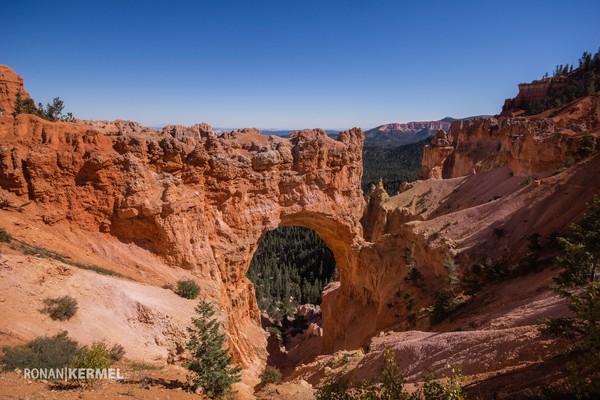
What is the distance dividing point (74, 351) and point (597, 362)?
1312 centimetres

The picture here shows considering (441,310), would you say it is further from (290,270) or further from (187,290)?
(290,270)

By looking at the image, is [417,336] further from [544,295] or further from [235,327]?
[235,327]

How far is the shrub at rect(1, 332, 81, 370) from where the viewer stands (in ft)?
32.2

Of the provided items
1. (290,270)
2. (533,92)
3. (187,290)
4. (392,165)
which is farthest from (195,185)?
(392,165)

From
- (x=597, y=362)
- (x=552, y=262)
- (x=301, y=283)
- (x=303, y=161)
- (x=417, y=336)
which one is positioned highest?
(x=303, y=161)

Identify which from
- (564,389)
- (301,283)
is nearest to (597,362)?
(564,389)

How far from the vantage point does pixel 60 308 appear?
13203mm

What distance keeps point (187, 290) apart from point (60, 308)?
21.4 ft

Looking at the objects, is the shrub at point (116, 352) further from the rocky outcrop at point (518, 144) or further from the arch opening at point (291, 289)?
the rocky outcrop at point (518, 144)

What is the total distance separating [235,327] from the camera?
2409 centimetres

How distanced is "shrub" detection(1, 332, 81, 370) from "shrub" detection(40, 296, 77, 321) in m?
1.68

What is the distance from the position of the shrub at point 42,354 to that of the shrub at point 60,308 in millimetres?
1675

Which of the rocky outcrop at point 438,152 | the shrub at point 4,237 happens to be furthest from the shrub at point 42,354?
the rocky outcrop at point 438,152

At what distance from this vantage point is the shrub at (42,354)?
982cm
